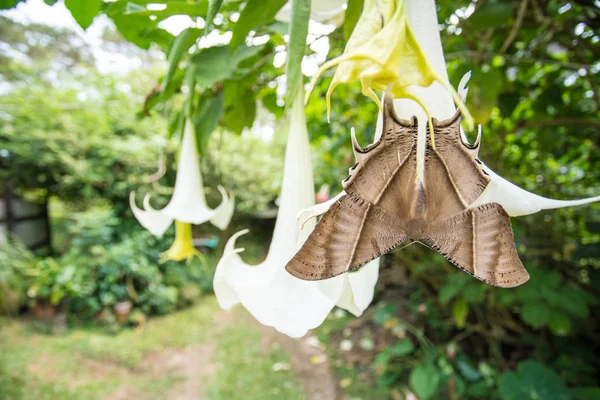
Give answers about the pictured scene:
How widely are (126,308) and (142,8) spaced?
11.6ft

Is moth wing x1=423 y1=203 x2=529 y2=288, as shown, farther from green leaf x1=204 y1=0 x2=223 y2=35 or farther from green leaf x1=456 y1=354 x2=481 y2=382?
green leaf x1=456 y1=354 x2=481 y2=382

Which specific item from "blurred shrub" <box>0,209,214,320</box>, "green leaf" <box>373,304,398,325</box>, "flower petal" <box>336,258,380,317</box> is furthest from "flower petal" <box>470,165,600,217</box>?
"blurred shrub" <box>0,209,214,320</box>

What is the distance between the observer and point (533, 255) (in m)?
1.76

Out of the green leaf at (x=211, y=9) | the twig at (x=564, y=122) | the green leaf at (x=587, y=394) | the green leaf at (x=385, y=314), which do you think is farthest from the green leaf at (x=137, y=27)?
the green leaf at (x=385, y=314)

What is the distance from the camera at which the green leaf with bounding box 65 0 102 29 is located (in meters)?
0.52

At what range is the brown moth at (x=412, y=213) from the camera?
0.76ft

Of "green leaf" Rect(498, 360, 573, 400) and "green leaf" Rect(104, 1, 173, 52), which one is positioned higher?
"green leaf" Rect(104, 1, 173, 52)

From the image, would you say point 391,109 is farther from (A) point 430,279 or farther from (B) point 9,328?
(B) point 9,328

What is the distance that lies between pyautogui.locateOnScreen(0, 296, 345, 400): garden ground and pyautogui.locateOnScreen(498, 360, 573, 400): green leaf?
1.25 meters

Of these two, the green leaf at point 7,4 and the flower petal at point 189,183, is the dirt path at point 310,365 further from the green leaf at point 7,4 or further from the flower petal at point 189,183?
the green leaf at point 7,4

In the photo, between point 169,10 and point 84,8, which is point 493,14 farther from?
point 84,8

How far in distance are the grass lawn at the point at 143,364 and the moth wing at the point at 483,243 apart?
2.52 m

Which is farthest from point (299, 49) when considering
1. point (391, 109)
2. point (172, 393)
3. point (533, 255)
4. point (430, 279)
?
point (172, 393)

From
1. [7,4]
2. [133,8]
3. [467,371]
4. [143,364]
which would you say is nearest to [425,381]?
[467,371]
